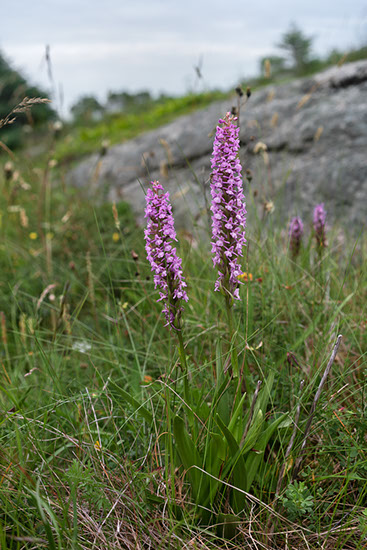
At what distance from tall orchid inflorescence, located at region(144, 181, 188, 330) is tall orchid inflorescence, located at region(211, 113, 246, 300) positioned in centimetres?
18

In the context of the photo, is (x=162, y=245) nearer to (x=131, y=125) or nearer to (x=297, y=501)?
(x=297, y=501)

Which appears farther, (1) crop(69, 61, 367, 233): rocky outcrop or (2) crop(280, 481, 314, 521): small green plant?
(1) crop(69, 61, 367, 233): rocky outcrop

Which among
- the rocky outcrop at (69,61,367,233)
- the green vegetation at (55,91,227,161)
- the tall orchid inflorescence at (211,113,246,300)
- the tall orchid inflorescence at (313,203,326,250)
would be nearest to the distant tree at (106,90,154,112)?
the green vegetation at (55,91,227,161)

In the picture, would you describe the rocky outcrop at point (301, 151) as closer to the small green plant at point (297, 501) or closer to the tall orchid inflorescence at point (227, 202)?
the tall orchid inflorescence at point (227, 202)

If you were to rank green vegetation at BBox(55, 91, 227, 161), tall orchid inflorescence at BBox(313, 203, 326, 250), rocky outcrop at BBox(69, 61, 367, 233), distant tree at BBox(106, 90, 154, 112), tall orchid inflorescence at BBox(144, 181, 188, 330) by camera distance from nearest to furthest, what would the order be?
tall orchid inflorescence at BBox(144, 181, 188, 330) → tall orchid inflorescence at BBox(313, 203, 326, 250) → rocky outcrop at BBox(69, 61, 367, 233) → green vegetation at BBox(55, 91, 227, 161) → distant tree at BBox(106, 90, 154, 112)

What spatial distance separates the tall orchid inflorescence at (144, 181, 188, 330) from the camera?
5.42ft

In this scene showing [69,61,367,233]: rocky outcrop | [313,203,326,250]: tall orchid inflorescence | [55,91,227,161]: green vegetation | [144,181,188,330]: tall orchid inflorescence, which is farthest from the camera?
[55,91,227,161]: green vegetation

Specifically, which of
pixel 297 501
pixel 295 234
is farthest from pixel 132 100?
pixel 297 501

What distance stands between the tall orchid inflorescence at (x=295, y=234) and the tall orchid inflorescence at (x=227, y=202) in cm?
139

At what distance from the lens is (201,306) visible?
312cm

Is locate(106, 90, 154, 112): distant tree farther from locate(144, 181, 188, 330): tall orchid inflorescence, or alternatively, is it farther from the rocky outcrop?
locate(144, 181, 188, 330): tall orchid inflorescence

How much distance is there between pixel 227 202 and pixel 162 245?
12.1 inches

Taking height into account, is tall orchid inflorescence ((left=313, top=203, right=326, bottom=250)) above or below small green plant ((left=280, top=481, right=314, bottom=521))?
above

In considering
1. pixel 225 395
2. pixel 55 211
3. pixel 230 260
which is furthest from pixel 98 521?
pixel 55 211
